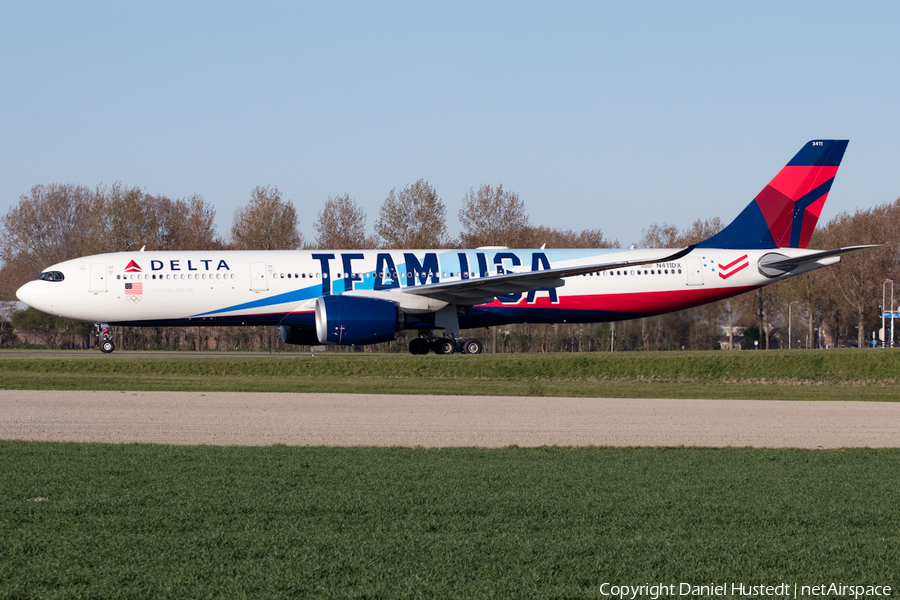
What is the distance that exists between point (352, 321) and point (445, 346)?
3.87m

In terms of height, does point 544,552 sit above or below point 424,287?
below

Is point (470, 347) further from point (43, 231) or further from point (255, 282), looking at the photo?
point (43, 231)

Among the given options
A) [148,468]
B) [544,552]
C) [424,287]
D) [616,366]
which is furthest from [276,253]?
[544,552]

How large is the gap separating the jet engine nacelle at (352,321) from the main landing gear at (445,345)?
8.61 feet

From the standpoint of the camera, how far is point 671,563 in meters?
5.31

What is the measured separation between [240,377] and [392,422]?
29.2 feet

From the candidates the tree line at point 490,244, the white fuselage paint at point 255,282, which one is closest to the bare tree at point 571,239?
the tree line at point 490,244

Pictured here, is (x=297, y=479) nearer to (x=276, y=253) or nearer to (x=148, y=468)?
(x=148, y=468)

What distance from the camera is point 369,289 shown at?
1006 inches

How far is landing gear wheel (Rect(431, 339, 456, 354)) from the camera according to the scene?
25.9m

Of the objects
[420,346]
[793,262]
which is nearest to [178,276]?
[420,346]

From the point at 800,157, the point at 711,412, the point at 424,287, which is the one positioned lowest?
the point at 711,412

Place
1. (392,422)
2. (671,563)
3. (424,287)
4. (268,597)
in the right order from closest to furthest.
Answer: (268,597)
(671,563)
(392,422)
(424,287)

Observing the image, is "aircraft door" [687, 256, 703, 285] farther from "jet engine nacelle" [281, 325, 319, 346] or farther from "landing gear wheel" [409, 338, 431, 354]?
"jet engine nacelle" [281, 325, 319, 346]
